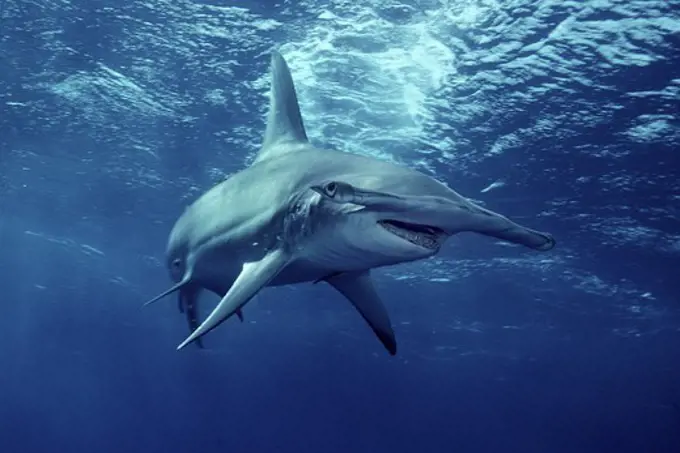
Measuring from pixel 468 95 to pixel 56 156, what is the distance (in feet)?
53.2

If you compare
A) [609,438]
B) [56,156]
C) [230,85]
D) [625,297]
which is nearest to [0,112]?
[56,156]

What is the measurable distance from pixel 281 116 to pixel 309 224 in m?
2.88

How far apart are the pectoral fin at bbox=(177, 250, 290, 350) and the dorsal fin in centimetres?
214

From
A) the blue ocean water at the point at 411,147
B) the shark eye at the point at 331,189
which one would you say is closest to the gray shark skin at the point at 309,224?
the shark eye at the point at 331,189

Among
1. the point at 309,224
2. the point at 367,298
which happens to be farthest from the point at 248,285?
the point at 367,298

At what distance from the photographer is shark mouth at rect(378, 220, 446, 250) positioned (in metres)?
3.93

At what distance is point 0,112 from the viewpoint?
18.8 meters

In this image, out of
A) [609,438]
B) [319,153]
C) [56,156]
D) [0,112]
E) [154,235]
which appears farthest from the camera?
[609,438]

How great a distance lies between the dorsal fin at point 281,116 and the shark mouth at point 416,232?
10.6 feet

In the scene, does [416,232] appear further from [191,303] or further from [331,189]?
[191,303]

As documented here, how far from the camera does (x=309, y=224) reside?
484cm

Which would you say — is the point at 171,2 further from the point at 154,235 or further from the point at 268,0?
the point at 154,235

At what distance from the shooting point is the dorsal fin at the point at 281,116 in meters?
7.05

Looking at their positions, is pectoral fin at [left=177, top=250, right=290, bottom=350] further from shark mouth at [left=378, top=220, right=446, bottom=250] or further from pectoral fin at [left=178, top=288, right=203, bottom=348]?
pectoral fin at [left=178, top=288, right=203, bottom=348]
